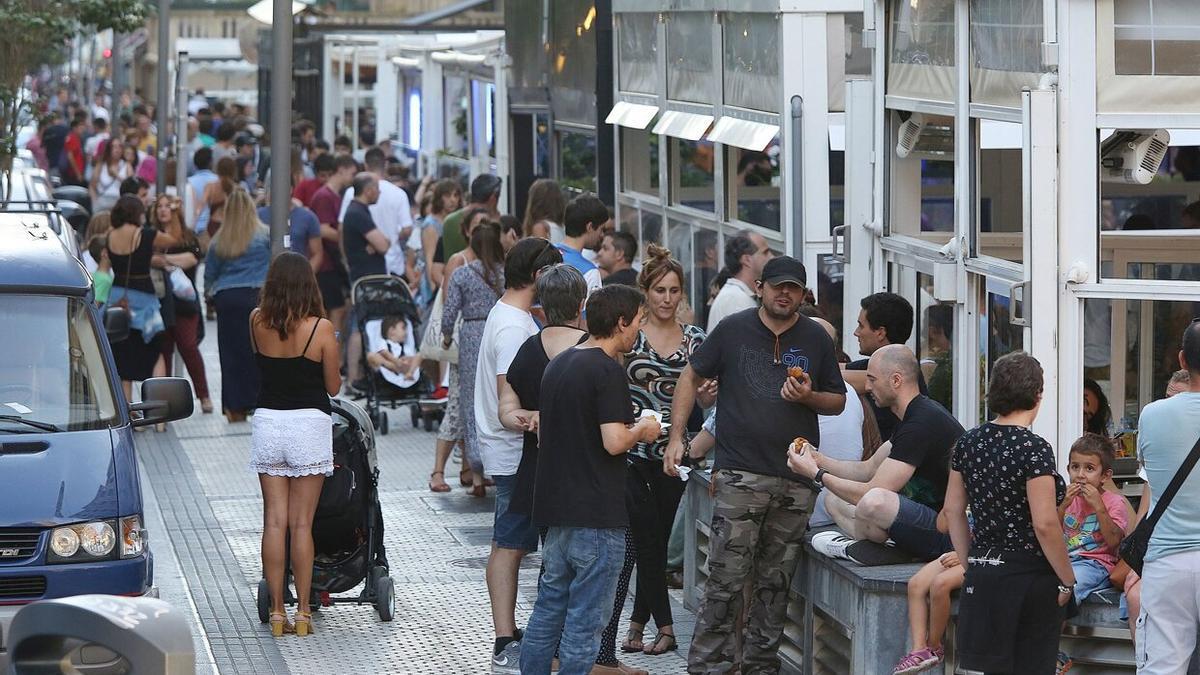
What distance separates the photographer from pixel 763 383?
7461 mm

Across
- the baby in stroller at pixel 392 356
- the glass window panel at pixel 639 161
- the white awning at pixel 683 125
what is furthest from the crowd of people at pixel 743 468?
the glass window panel at pixel 639 161

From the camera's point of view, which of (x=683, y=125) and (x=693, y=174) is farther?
(x=693, y=174)

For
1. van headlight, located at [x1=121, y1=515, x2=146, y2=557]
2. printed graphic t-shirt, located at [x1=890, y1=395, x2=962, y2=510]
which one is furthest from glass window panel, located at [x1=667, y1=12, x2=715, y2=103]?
van headlight, located at [x1=121, y1=515, x2=146, y2=557]

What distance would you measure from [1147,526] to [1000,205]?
2186 millimetres

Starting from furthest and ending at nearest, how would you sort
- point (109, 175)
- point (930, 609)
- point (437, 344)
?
point (109, 175), point (437, 344), point (930, 609)

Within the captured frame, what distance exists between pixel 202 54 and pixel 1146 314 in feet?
161

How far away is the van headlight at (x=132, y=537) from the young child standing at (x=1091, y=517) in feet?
11.8

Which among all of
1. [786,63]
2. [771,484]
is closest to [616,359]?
[771,484]

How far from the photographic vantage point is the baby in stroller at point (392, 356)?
1437 cm

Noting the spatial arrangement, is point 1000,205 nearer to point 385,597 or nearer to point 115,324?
point 385,597

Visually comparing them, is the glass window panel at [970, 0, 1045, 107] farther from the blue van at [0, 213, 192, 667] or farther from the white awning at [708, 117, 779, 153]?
the blue van at [0, 213, 192, 667]

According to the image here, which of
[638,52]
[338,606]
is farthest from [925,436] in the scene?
[638,52]

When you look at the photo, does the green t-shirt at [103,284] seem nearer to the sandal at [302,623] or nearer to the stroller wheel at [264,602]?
the stroller wheel at [264,602]

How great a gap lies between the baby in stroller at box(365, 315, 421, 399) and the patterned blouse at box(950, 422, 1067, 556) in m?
8.35
